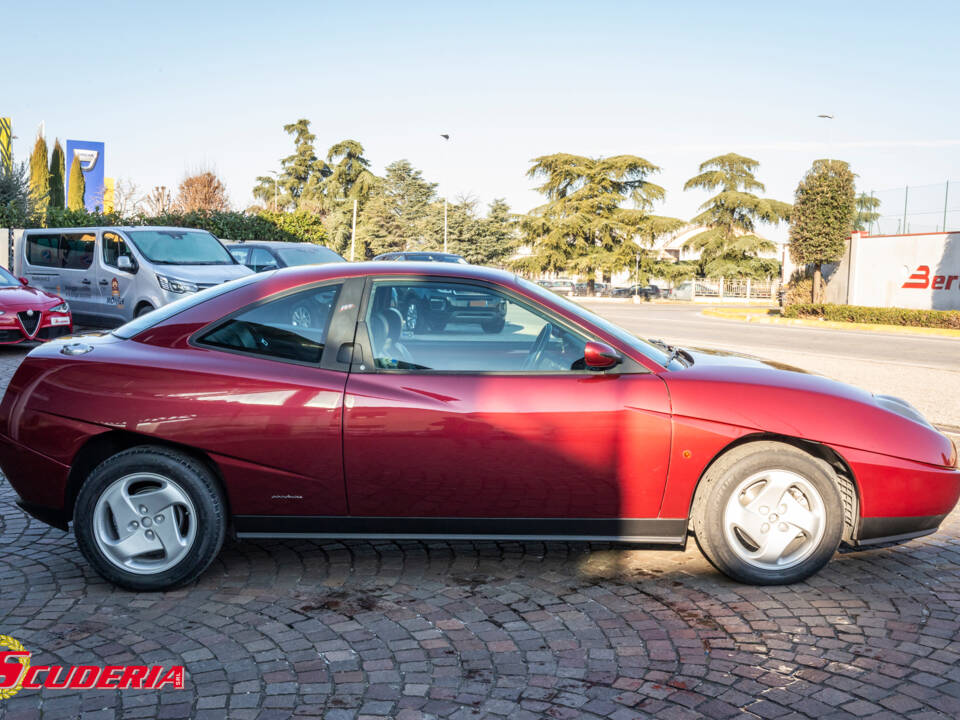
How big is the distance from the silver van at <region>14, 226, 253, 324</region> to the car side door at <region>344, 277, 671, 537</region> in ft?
36.8

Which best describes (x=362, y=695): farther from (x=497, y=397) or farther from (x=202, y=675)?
(x=497, y=397)

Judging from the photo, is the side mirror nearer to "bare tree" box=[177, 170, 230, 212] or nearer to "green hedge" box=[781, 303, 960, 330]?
"green hedge" box=[781, 303, 960, 330]

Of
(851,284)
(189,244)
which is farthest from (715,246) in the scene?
(189,244)

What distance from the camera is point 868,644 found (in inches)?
142

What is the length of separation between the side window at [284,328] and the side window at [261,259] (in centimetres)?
1440

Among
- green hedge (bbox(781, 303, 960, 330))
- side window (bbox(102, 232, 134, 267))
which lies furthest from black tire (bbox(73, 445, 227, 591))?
green hedge (bbox(781, 303, 960, 330))

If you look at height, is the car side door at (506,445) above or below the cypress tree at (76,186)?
below

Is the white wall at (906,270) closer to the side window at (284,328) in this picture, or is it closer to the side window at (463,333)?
the side window at (463,333)

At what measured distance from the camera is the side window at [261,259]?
18422 millimetres

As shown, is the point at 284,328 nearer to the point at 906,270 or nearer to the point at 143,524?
the point at 143,524

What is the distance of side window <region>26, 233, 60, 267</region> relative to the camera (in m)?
16.5

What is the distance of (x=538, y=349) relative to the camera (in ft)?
14.3

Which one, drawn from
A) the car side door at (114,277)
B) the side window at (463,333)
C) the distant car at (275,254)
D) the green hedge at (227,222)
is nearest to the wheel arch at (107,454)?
the side window at (463,333)

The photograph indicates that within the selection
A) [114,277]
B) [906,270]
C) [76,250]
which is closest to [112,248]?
[114,277]
